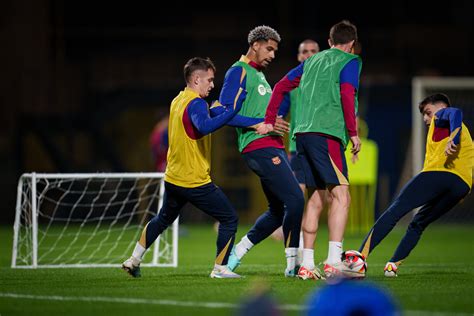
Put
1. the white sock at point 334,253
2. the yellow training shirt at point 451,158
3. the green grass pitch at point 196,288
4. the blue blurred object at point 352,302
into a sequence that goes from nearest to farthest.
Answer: the blue blurred object at point 352,302, the green grass pitch at point 196,288, the white sock at point 334,253, the yellow training shirt at point 451,158

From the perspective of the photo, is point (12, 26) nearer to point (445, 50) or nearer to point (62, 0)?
point (62, 0)

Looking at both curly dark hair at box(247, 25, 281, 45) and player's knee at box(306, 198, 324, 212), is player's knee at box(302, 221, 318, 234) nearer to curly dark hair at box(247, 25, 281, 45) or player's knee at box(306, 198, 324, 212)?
player's knee at box(306, 198, 324, 212)

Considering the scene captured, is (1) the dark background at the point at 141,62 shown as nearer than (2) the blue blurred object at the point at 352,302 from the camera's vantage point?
No

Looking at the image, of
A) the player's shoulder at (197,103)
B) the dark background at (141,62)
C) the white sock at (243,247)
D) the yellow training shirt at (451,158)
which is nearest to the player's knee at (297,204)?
the white sock at (243,247)

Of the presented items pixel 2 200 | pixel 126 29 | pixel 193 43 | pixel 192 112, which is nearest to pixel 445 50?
pixel 193 43

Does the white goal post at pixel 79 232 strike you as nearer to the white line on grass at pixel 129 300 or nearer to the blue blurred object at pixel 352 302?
the white line on grass at pixel 129 300

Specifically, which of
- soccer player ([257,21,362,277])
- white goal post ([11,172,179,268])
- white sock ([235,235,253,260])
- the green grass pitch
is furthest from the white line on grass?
white goal post ([11,172,179,268])

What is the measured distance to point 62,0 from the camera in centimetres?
2161

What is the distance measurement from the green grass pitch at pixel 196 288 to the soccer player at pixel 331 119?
0.62 metres

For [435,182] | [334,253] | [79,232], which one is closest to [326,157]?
[334,253]

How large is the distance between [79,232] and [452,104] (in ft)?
20.3

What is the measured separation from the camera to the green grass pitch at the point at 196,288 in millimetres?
6316

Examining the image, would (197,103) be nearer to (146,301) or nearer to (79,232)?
(146,301)

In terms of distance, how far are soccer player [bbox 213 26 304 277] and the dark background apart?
9718mm
